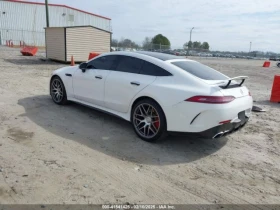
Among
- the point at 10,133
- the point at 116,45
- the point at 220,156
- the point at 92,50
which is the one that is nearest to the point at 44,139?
the point at 10,133

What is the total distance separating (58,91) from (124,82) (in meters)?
2.41

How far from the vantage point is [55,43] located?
16.4m

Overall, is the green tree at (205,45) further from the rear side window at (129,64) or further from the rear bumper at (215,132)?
the rear bumper at (215,132)

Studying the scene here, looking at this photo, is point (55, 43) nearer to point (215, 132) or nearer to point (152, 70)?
point (152, 70)

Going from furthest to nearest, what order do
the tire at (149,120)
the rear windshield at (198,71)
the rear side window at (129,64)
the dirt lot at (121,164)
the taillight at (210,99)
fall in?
the rear side window at (129,64) < the rear windshield at (198,71) < the tire at (149,120) < the taillight at (210,99) < the dirt lot at (121,164)

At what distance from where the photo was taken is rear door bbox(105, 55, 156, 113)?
439cm

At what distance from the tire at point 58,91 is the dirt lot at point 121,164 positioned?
700 mm

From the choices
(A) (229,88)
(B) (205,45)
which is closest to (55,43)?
(A) (229,88)

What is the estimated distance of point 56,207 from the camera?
257cm

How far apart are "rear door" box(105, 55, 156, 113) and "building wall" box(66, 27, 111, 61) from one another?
11963mm

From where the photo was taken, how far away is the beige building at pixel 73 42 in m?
15.7

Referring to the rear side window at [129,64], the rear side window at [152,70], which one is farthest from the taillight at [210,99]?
the rear side window at [129,64]

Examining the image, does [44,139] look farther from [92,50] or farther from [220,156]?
[92,50]

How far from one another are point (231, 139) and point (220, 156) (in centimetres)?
84
